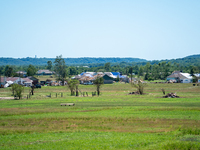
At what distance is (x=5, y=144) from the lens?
19.1 meters

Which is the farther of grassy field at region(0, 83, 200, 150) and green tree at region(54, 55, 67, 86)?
green tree at region(54, 55, 67, 86)

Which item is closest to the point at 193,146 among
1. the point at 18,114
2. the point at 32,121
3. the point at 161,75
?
the point at 32,121

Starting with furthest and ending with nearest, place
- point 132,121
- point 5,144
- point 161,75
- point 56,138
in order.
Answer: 1. point 161,75
2. point 132,121
3. point 56,138
4. point 5,144

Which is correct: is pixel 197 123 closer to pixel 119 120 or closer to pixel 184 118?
pixel 184 118

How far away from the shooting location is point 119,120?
96.8 ft

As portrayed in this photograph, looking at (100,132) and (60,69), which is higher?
(60,69)

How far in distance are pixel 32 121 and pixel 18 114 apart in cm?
664

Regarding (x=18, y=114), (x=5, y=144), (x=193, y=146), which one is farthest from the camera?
(x=18, y=114)

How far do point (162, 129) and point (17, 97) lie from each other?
46.4 meters

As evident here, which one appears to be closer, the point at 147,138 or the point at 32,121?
the point at 147,138

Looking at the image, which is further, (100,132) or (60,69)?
(60,69)

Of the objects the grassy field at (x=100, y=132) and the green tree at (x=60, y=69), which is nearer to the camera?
the grassy field at (x=100, y=132)

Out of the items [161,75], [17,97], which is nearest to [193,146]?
[17,97]

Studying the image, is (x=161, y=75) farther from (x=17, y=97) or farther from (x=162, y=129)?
(x=162, y=129)
